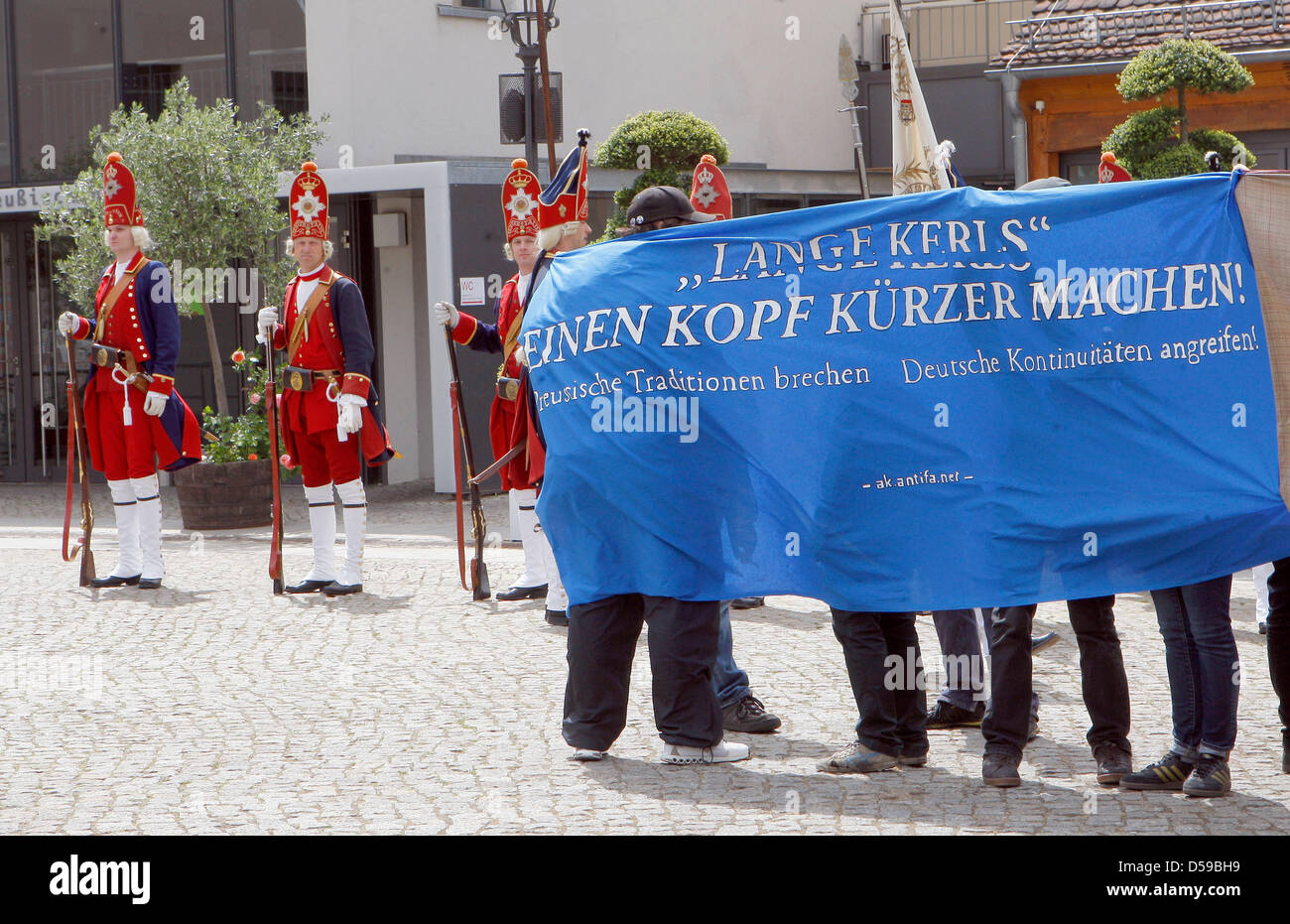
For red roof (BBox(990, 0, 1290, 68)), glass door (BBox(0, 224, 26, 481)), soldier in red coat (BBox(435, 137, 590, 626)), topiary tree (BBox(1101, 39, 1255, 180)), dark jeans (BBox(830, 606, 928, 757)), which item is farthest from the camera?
red roof (BBox(990, 0, 1290, 68))

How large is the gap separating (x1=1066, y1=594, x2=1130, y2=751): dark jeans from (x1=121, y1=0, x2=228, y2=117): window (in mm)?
14447

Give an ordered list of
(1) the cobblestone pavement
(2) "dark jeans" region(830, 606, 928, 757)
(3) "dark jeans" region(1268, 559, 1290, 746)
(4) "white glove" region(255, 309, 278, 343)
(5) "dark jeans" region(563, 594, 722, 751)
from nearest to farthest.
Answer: (1) the cobblestone pavement < (3) "dark jeans" region(1268, 559, 1290, 746) < (2) "dark jeans" region(830, 606, 928, 757) < (5) "dark jeans" region(563, 594, 722, 751) < (4) "white glove" region(255, 309, 278, 343)

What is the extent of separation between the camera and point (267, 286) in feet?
50.6

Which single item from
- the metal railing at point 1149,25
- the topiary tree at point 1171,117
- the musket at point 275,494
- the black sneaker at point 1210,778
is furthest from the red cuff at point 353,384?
the metal railing at point 1149,25

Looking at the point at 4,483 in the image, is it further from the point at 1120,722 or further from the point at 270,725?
the point at 1120,722

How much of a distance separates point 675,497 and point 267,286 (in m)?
10.4

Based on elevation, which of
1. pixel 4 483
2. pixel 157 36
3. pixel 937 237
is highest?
pixel 157 36

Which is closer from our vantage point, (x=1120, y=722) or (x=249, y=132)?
(x=1120, y=722)

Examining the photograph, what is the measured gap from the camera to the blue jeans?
21.2 ft

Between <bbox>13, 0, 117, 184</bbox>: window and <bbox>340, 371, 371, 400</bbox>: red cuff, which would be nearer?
<bbox>340, 371, 371, 400</bbox>: red cuff

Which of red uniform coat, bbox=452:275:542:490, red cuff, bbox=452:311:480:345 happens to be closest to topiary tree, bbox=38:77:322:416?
red uniform coat, bbox=452:275:542:490

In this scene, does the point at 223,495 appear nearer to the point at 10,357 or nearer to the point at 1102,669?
the point at 10,357

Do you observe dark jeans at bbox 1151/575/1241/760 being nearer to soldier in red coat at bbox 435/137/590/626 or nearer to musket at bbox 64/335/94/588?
soldier in red coat at bbox 435/137/590/626

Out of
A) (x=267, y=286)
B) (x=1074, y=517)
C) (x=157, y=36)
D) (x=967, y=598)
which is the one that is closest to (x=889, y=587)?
(x=967, y=598)
